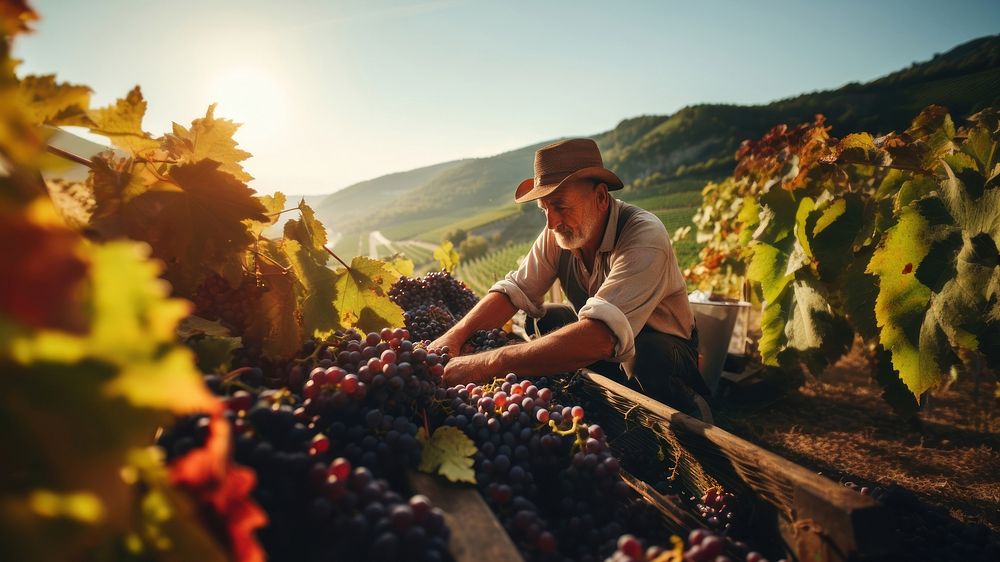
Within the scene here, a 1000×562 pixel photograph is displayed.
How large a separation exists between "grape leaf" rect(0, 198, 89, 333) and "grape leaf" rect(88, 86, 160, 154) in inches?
39.2

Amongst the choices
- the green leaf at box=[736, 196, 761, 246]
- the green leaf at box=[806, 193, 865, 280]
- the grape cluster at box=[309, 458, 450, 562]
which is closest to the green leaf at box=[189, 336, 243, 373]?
the grape cluster at box=[309, 458, 450, 562]

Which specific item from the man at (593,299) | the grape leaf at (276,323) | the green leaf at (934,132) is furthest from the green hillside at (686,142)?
the grape leaf at (276,323)

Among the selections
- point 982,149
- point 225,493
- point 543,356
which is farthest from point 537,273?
point 225,493

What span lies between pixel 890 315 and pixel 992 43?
62208 mm

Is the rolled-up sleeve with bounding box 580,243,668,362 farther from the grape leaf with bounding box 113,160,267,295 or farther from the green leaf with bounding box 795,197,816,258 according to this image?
the grape leaf with bounding box 113,160,267,295

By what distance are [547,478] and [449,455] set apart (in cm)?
38

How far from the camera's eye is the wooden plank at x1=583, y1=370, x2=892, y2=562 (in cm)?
95

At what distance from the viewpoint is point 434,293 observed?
12.0 feet

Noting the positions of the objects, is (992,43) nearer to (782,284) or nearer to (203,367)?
(782,284)

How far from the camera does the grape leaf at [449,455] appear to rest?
3.56 feet

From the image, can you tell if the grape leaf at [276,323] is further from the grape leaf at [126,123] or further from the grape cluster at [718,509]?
the grape cluster at [718,509]

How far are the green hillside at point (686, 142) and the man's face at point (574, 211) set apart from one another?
2089 mm

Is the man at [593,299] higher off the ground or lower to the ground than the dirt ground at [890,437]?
higher

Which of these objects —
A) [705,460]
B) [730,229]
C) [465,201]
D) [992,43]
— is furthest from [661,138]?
[705,460]
